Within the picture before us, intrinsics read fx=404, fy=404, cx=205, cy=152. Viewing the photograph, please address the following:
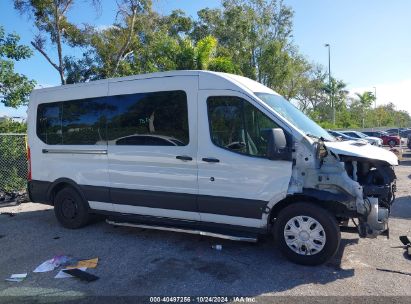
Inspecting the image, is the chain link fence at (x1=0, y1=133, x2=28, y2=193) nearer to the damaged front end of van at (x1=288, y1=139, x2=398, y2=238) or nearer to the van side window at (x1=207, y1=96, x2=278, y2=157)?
the van side window at (x1=207, y1=96, x2=278, y2=157)

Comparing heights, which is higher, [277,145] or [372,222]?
[277,145]

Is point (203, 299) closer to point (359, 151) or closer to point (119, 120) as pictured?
point (359, 151)

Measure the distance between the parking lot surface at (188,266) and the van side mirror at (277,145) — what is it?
4.57 ft

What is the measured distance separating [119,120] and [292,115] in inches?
106

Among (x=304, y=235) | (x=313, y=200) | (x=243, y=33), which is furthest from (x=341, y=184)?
(x=243, y=33)

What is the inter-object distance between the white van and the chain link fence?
172 inches

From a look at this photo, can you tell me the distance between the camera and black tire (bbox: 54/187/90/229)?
272 inches

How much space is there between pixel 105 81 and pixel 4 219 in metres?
3.76

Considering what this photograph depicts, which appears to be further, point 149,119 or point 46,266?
point 149,119

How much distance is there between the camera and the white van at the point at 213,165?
4965 mm

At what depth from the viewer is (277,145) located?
4855 mm

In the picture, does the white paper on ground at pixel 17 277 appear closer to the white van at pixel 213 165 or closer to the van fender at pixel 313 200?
the white van at pixel 213 165

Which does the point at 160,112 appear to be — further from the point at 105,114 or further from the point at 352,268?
the point at 352,268

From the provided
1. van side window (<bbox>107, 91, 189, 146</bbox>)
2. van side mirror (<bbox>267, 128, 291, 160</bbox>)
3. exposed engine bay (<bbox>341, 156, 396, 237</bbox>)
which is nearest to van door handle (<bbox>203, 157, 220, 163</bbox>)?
van side window (<bbox>107, 91, 189, 146</bbox>)
